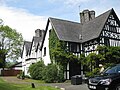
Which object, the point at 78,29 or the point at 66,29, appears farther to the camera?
the point at 78,29

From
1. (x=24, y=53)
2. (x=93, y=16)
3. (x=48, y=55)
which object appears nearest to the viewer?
(x=48, y=55)

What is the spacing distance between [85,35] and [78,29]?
2761 mm

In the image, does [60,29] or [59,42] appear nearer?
[59,42]

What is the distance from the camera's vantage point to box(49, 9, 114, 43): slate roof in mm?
30841

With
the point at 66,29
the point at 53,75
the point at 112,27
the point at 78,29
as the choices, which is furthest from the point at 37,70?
the point at 112,27

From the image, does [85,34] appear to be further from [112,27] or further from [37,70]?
[37,70]

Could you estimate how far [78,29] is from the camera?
Result: 116 ft

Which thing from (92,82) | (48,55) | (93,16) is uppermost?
(93,16)

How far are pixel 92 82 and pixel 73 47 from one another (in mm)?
19439

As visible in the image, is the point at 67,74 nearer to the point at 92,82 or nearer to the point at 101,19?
the point at 101,19

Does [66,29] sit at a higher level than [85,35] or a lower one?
higher

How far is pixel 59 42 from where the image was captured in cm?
3031

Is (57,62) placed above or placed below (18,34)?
below

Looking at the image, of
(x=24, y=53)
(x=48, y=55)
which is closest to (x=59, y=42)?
(x=48, y=55)
